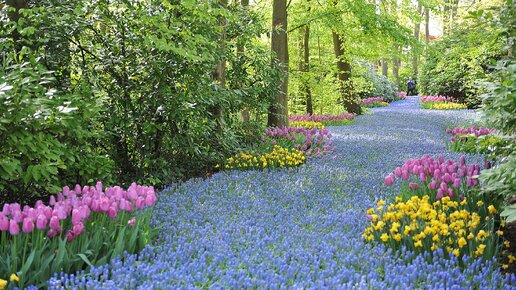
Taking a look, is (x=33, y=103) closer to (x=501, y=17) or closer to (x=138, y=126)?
(x=138, y=126)

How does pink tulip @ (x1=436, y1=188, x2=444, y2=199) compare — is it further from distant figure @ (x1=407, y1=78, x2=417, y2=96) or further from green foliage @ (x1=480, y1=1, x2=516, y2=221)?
distant figure @ (x1=407, y1=78, x2=417, y2=96)

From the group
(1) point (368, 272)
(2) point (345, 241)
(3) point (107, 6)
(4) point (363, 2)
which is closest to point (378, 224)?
(2) point (345, 241)

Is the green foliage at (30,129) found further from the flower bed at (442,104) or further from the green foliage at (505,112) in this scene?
the flower bed at (442,104)

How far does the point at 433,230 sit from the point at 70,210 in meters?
2.57

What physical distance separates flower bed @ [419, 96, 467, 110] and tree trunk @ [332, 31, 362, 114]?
518 cm

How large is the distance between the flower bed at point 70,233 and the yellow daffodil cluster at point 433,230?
5.95 feet

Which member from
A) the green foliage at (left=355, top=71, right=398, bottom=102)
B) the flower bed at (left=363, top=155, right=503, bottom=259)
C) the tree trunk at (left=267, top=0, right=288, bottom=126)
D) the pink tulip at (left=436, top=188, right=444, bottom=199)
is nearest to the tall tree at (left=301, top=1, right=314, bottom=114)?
the tree trunk at (left=267, top=0, right=288, bottom=126)

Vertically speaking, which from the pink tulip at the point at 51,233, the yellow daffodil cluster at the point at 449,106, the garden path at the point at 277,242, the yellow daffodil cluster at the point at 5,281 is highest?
the yellow daffodil cluster at the point at 449,106

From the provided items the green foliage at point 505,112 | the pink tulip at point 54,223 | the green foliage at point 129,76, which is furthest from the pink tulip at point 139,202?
the green foliage at point 505,112

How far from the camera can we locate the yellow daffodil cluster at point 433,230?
3.24 m

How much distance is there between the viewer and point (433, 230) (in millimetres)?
3307

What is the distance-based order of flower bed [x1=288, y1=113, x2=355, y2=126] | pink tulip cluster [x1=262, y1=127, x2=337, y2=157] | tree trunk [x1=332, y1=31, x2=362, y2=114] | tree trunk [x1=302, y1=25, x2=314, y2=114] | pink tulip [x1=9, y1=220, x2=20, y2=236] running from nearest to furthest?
pink tulip [x1=9, y1=220, x2=20, y2=236] → pink tulip cluster [x1=262, y1=127, x2=337, y2=157] → flower bed [x1=288, y1=113, x2=355, y2=126] → tree trunk [x1=302, y1=25, x2=314, y2=114] → tree trunk [x1=332, y1=31, x2=362, y2=114]

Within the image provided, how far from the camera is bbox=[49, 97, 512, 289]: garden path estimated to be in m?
2.84

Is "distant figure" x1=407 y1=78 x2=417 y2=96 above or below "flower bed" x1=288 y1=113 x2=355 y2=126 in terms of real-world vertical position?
above
